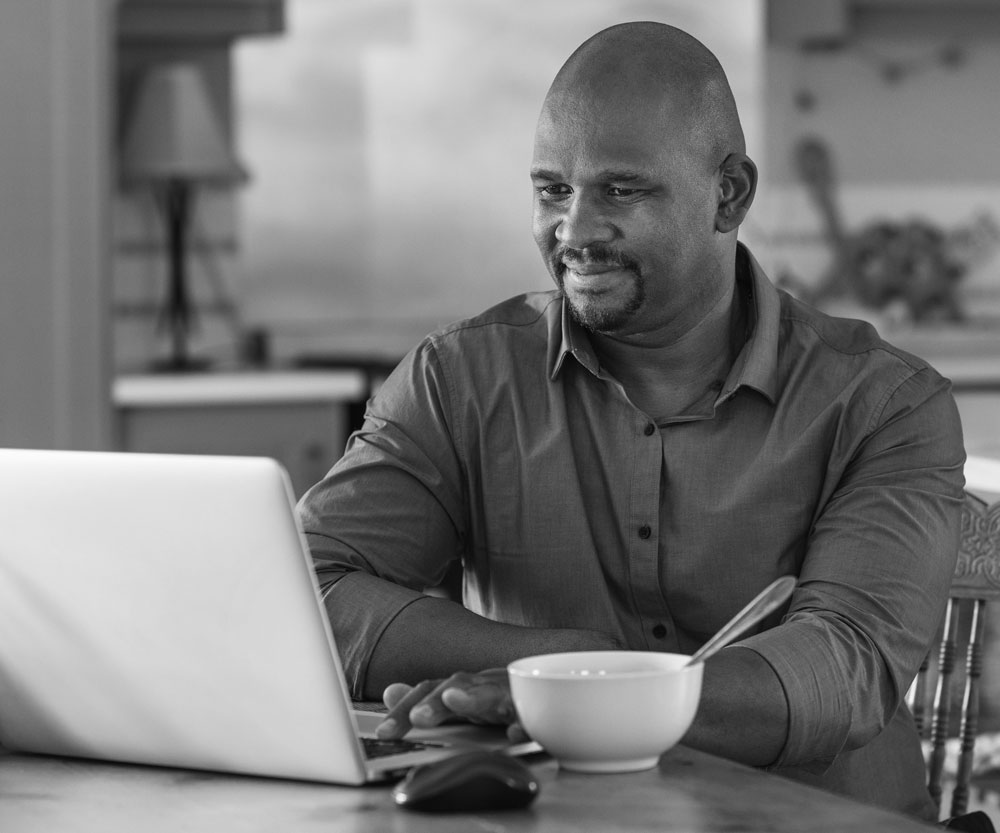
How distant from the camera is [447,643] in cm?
126

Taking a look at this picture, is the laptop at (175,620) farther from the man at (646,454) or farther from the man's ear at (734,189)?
the man's ear at (734,189)

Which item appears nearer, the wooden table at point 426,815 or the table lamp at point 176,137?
the wooden table at point 426,815

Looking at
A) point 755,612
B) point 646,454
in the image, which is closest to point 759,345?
point 646,454

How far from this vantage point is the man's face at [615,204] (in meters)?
1.37

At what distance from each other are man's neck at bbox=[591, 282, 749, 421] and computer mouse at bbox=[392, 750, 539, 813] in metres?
0.66

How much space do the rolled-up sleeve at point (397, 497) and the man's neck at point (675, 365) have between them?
0.54 ft

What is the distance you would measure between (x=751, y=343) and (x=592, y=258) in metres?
0.18

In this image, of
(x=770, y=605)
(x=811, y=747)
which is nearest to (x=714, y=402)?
(x=811, y=747)

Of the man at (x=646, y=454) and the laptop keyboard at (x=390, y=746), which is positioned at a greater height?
the man at (x=646, y=454)

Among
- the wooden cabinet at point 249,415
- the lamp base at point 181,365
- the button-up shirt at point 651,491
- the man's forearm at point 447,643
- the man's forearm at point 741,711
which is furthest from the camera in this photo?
the lamp base at point 181,365

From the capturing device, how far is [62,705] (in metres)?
0.99

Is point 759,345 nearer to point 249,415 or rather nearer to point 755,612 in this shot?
point 755,612

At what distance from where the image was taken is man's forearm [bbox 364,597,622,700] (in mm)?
1236

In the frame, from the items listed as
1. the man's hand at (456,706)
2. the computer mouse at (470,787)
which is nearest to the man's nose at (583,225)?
the man's hand at (456,706)
